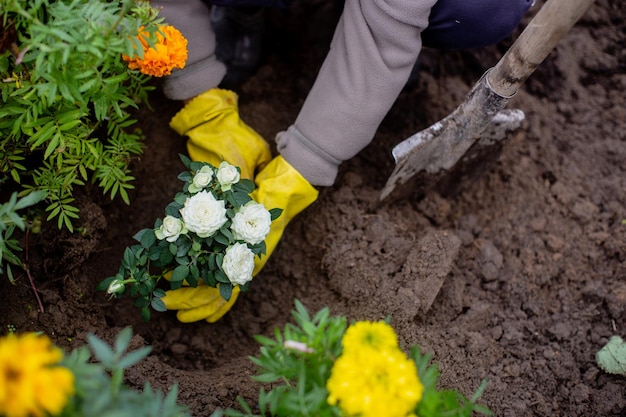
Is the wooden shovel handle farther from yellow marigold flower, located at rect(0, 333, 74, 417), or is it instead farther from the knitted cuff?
yellow marigold flower, located at rect(0, 333, 74, 417)

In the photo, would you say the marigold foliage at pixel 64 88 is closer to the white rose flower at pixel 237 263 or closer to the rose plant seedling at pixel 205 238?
the rose plant seedling at pixel 205 238

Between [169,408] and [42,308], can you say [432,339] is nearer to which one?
[169,408]

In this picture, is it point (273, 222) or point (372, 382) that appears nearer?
point (372, 382)

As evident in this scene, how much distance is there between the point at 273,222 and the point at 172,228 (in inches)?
18.1

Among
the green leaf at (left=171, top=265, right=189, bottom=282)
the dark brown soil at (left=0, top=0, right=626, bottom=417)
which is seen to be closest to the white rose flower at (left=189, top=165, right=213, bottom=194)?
the green leaf at (left=171, top=265, right=189, bottom=282)

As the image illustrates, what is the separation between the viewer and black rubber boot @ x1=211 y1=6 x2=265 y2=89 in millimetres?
2596

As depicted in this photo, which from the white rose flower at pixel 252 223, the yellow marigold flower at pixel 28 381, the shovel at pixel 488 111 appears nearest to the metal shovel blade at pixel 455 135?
the shovel at pixel 488 111

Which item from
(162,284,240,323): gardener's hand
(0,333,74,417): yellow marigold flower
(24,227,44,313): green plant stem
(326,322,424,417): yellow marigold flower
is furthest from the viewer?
(162,284,240,323): gardener's hand

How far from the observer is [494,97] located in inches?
79.8

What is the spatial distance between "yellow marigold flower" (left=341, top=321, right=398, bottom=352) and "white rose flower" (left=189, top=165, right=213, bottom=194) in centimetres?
71

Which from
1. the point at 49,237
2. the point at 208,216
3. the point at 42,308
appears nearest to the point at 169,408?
the point at 208,216

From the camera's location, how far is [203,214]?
1634 millimetres

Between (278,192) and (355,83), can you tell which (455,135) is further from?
(278,192)

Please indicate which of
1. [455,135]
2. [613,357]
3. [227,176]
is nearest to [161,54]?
[227,176]
